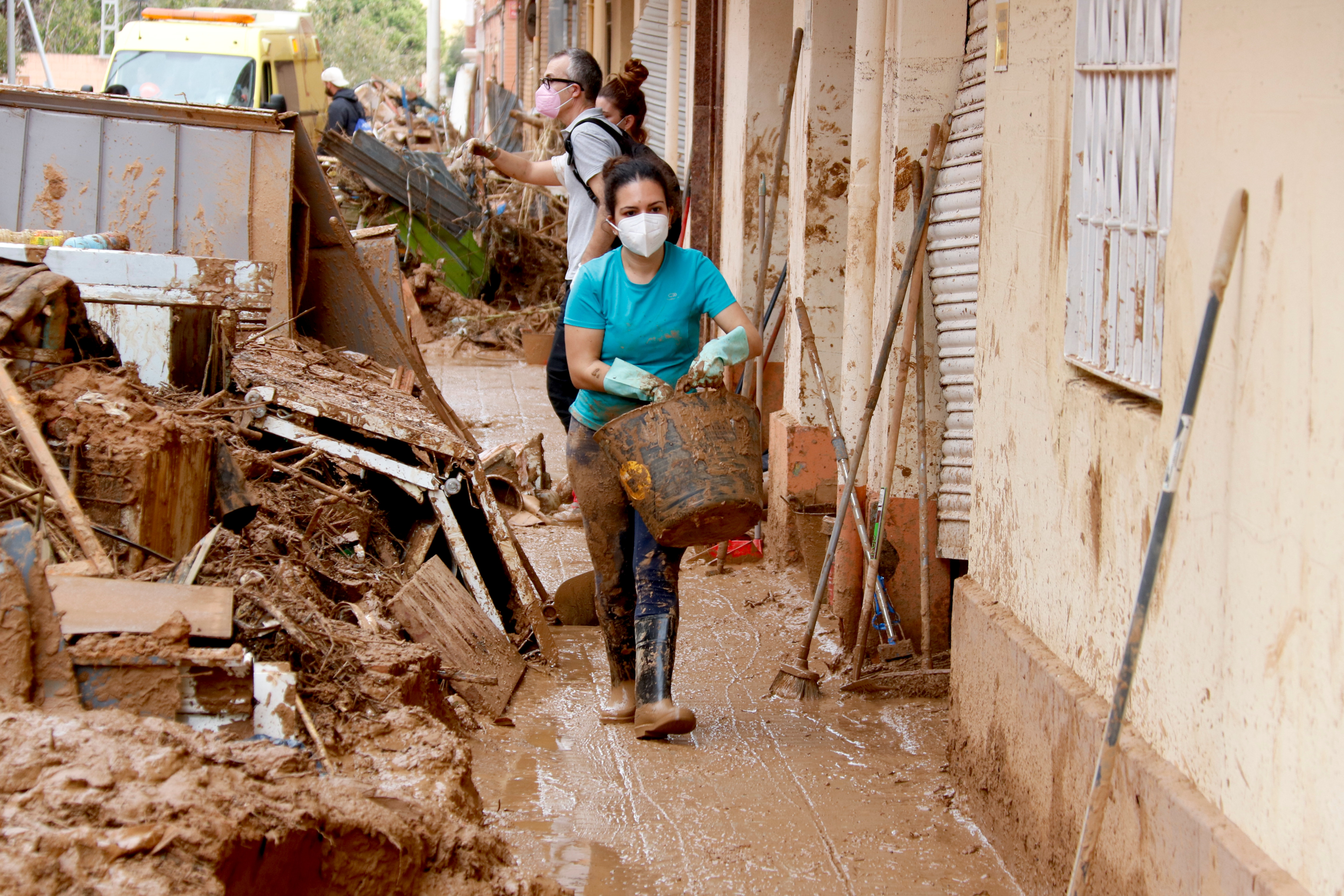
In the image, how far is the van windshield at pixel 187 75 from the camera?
13.8 m

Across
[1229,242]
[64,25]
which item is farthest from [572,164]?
[64,25]

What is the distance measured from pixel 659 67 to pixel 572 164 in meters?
6.70

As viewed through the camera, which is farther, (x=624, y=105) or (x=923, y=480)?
(x=624, y=105)

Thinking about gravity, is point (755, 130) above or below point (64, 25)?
below

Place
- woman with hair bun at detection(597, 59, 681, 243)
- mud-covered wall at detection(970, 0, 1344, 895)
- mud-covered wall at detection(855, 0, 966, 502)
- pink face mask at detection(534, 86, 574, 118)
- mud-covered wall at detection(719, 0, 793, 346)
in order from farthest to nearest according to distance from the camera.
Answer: mud-covered wall at detection(719, 0, 793, 346), pink face mask at detection(534, 86, 574, 118), woman with hair bun at detection(597, 59, 681, 243), mud-covered wall at detection(855, 0, 966, 502), mud-covered wall at detection(970, 0, 1344, 895)

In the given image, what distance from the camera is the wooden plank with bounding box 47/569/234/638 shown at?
265 cm

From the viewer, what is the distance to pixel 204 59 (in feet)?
46.7

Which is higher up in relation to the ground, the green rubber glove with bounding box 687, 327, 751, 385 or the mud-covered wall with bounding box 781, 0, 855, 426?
the mud-covered wall with bounding box 781, 0, 855, 426

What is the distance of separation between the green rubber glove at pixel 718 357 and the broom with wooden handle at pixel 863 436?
0.75 meters

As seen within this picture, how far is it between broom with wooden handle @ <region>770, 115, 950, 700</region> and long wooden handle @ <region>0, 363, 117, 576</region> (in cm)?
229

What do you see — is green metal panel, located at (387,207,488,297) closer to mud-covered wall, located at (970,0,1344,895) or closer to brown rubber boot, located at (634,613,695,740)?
brown rubber boot, located at (634,613,695,740)

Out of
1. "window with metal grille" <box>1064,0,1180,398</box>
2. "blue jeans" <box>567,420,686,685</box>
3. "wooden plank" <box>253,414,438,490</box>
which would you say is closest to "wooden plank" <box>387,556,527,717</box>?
"wooden plank" <box>253,414,438,490</box>

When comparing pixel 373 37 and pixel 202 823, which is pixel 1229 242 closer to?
pixel 202 823

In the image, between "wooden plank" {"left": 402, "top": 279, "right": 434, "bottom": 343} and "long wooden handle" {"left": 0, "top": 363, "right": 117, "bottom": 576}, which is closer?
"long wooden handle" {"left": 0, "top": 363, "right": 117, "bottom": 576}
